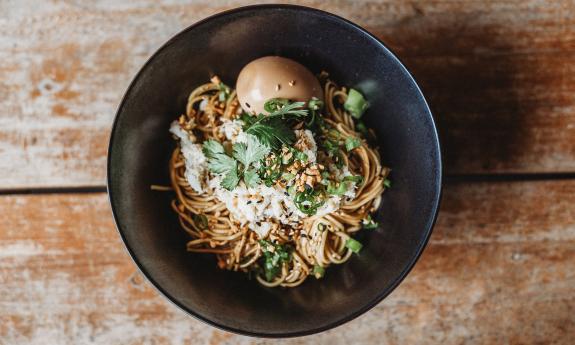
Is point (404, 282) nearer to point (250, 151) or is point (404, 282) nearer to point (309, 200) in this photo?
point (309, 200)

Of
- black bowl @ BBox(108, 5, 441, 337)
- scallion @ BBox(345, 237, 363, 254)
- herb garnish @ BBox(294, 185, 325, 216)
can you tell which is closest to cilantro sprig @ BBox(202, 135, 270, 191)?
herb garnish @ BBox(294, 185, 325, 216)

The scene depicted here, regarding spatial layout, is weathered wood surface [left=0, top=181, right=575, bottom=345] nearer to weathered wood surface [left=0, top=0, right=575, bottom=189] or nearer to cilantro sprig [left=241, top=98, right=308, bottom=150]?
weathered wood surface [left=0, top=0, right=575, bottom=189]

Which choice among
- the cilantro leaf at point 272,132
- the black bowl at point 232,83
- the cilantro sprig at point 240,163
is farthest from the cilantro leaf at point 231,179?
the black bowl at point 232,83

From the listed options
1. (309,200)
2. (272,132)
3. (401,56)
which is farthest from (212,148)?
(401,56)

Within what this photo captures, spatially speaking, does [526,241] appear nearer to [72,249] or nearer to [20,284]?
[72,249]

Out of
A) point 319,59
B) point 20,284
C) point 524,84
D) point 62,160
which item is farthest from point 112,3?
point 524,84

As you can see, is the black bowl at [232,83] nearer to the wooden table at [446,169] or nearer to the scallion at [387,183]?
the scallion at [387,183]
